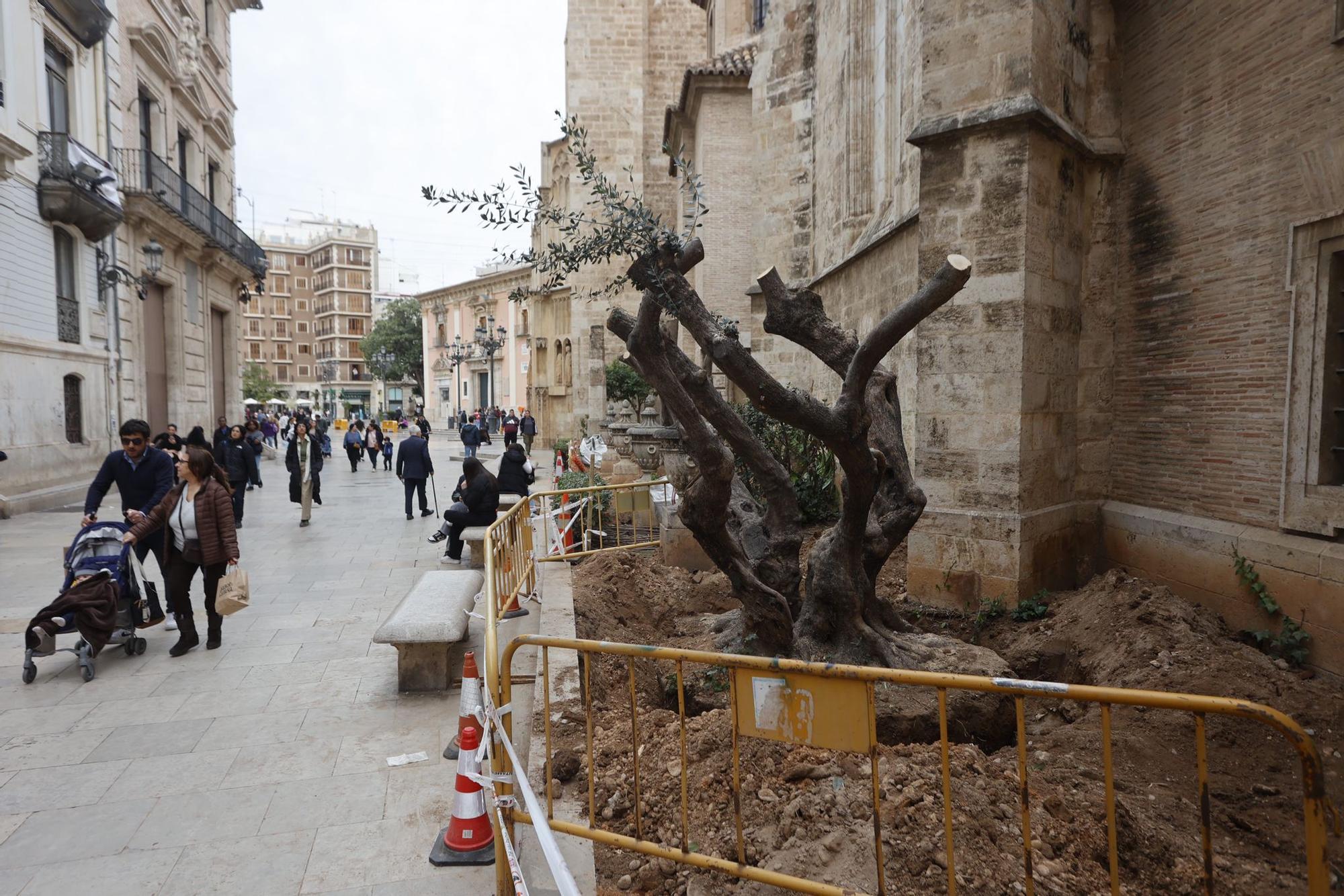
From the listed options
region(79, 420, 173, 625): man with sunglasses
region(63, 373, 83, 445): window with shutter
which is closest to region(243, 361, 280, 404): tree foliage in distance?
region(63, 373, 83, 445): window with shutter

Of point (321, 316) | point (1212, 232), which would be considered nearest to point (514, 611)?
point (1212, 232)

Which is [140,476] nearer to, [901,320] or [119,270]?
[901,320]

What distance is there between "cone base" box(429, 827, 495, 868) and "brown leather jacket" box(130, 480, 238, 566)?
3667 mm

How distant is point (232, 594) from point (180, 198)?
19668 millimetres

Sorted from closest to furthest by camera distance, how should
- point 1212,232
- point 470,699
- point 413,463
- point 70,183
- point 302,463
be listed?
point 470,699
point 1212,232
point 413,463
point 302,463
point 70,183

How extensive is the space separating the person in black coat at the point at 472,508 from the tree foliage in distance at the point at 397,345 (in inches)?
2390

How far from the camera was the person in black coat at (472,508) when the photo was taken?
29.6 ft

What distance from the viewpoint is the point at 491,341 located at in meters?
38.0

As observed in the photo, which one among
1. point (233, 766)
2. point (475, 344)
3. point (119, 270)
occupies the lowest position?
point (233, 766)

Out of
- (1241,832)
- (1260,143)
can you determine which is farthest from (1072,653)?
(1260,143)

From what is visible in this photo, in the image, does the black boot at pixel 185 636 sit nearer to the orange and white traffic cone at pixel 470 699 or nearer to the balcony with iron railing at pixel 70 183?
the orange and white traffic cone at pixel 470 699

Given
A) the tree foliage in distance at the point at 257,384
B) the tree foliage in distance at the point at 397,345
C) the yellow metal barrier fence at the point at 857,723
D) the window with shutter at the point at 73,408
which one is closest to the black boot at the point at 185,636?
the yellow metal barrier fence at the point at 857,723

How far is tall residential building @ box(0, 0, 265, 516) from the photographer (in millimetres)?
13992

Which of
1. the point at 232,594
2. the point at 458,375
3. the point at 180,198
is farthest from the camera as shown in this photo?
the point at 458,375
